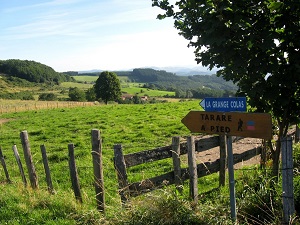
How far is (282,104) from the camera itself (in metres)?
5.06

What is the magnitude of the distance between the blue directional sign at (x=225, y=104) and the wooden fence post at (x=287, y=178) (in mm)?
804

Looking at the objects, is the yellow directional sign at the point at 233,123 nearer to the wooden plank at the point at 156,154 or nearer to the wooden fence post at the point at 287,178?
the wooden fence post at the point at 287,178

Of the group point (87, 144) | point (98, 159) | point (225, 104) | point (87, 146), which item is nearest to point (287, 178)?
point (225, 104)

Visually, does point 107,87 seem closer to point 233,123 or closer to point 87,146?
point 87,146

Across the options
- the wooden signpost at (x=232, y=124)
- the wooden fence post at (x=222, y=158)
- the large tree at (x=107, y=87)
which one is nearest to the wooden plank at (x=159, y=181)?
the wooden fence post at (x=222, y=158)

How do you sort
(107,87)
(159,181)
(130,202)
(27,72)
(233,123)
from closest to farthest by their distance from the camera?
(233,123) → (130,202) → (159,181) → (107,87) → (27,72)

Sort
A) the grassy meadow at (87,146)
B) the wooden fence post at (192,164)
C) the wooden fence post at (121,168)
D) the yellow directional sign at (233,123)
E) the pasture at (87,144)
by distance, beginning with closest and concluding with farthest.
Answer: the yellow directional sign at (233,123) < the wooden fence post at (121,168) < the wooden fence post at (192,164) < the grassy meadow at (87,146) < the pasture at (87,144)

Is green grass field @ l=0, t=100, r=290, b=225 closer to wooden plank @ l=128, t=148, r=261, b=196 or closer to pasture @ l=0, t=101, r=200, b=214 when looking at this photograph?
pasture @ l=0, t=101, r=200, b=214

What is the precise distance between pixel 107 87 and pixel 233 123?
58261 mm

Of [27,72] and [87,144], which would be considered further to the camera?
[27,72]

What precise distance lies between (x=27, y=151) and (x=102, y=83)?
54674mm

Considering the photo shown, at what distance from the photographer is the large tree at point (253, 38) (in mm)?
4391

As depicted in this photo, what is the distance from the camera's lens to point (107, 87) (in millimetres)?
61469

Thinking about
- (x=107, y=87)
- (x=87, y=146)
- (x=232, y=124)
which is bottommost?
(x=87, y=146)
